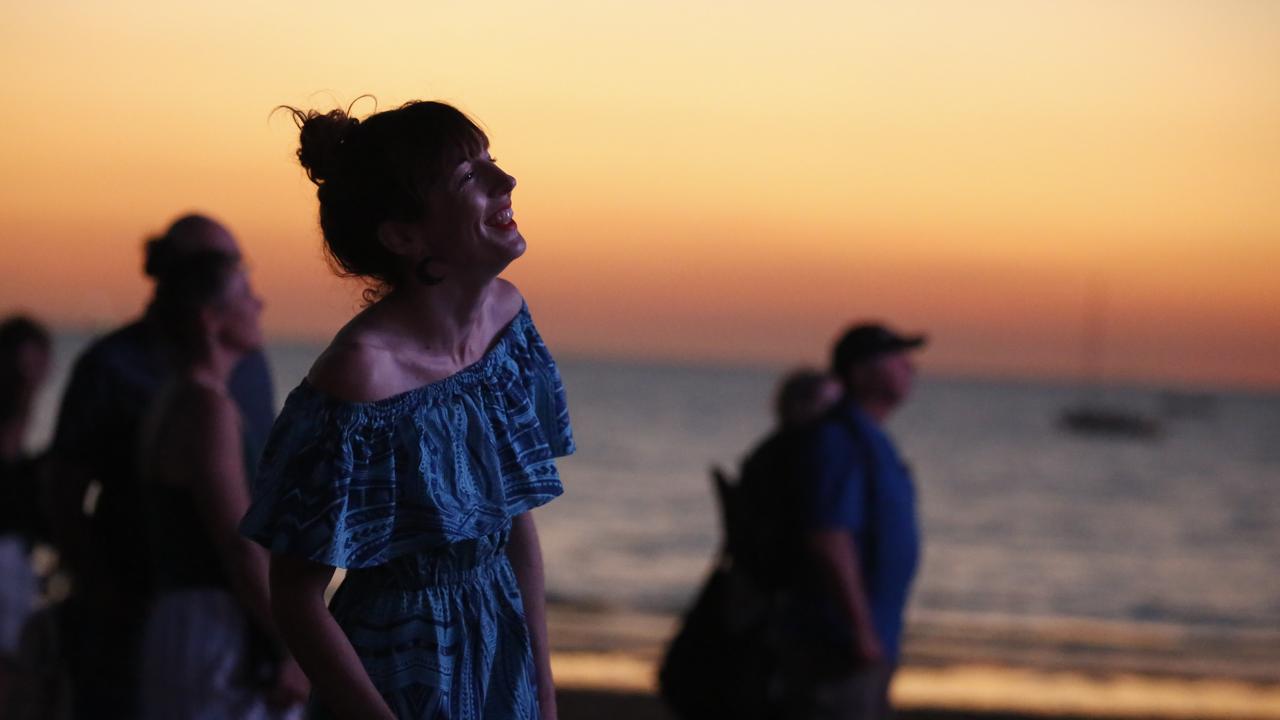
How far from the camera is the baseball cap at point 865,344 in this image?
4.90 m

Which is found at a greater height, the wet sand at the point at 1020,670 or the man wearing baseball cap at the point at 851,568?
the man wearing baseball cap at the point at 851,568

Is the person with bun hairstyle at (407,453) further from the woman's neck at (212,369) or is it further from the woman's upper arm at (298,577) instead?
the woman's neck at (212,369)

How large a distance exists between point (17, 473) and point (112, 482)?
2.21m

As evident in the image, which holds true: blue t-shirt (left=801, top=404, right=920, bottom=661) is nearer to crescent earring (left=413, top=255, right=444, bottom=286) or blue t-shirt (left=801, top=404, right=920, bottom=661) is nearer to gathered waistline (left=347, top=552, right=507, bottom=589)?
gathered waistline (left=347, top=552, right=507, bottom=589)

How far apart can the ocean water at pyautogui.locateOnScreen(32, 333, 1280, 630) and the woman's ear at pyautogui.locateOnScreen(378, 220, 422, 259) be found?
50.2 feet

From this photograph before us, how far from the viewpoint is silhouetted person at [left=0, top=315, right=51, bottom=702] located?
17.7 ft

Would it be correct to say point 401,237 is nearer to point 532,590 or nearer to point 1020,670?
point 532,590

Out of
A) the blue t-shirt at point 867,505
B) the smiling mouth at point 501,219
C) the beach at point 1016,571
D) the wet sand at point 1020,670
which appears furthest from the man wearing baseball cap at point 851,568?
the wet sand at point 1020,670

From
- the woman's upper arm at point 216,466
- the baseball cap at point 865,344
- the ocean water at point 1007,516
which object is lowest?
the ocean water at point 1007,516

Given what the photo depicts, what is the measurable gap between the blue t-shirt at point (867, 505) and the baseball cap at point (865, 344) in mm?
182

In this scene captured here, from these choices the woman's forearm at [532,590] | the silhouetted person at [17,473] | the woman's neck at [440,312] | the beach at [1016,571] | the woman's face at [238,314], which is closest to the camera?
the woman's neck at [440,312]

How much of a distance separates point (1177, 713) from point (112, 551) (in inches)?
313

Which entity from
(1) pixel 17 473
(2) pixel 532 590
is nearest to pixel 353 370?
(2) pixel 532 590

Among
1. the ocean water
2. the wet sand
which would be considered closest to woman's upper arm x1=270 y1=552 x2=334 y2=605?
the wet sand
